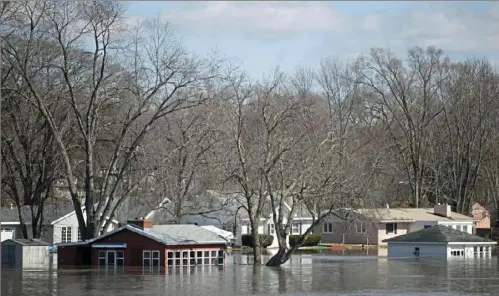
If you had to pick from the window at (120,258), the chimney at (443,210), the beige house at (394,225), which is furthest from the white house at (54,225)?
the chimney at (443,210)

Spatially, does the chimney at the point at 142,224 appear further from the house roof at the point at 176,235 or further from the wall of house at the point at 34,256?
the wall of house at the point at 34,256

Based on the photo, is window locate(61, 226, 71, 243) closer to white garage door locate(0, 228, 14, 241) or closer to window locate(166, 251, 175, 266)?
white garage door locate(0, 228, 14, 241)

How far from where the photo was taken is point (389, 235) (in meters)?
83.0

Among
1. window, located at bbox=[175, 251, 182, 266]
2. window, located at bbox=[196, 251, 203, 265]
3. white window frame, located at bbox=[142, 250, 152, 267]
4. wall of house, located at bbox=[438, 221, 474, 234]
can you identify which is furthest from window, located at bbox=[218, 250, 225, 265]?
wall of house, located at bbox=[438, 221, 474, 234]

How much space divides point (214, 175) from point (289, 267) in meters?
7.70

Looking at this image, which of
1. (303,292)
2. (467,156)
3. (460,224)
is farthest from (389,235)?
(303,292)

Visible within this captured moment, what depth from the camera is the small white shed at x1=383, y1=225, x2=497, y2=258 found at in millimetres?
67312

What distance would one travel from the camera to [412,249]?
68062mm

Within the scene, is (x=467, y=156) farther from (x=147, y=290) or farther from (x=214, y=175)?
(x=147, y=290)

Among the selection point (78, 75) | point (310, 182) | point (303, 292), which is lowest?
point (303, 292)

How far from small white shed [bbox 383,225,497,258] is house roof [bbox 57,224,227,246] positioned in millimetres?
18062

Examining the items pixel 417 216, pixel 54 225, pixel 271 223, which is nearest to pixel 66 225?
pixel 54 225

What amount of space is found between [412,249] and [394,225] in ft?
47.5

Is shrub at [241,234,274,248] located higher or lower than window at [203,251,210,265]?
higher
